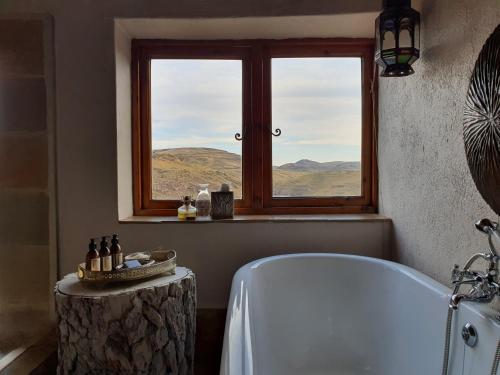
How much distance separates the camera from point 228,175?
215 centimetres

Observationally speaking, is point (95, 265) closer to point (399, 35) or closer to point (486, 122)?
point (486, 122)

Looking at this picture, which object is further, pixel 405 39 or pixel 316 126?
pixel 316 126

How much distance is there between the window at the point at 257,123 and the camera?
2.12 meters

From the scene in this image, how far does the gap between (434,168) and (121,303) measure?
1.29 m

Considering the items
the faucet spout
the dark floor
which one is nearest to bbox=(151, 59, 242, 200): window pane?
the dark floor

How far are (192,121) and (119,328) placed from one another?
1247mm

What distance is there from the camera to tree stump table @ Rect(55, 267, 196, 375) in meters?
1.21

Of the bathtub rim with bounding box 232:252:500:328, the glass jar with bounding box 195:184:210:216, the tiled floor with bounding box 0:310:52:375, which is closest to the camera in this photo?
the bathtub rim with bounding box 232:252:500:328

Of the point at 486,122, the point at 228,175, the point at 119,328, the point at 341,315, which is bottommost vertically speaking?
the point at 341,315

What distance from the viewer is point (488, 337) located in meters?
1.01

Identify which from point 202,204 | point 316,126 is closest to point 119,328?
point 202,204

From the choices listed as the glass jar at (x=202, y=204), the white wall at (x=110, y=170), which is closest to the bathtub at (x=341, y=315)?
the white wall at (x=110, y=170)

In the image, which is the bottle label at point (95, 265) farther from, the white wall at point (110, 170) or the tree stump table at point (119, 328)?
the white wall at point (110, 170)

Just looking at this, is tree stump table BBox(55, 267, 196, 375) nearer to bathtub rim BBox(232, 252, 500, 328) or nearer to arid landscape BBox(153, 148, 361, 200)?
bathtub rim BBox(232, 252, 500, 328)
